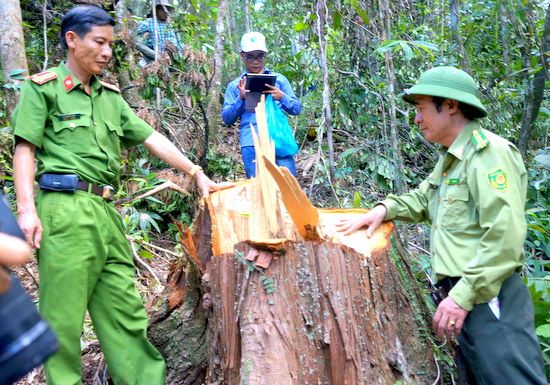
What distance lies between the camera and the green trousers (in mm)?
3199

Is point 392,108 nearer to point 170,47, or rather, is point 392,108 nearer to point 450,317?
point 450,317

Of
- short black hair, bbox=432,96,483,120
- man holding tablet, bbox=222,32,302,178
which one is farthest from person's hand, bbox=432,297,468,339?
man holding tablet, bbox=222,32,302,178

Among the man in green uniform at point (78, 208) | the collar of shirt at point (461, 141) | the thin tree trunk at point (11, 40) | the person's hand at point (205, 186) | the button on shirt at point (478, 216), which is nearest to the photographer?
the button on shirt at point (478, 216)

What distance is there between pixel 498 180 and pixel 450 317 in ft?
2.13

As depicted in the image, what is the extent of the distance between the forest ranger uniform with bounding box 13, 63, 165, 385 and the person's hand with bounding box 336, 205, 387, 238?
4.34 ft

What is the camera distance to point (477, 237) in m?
2.69

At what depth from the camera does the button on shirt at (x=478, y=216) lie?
2.51 meters

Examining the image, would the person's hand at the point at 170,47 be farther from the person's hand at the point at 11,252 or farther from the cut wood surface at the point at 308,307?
the person's hand at the point at 11,252

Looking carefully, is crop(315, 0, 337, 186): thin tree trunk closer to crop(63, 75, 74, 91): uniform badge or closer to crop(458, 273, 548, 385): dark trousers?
crop(63, 75, 74, 91): uniform badge

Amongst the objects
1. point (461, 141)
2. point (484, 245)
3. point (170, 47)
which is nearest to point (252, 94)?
point (170, 47)

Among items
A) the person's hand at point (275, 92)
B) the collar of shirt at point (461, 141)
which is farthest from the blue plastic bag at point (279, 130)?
the collar of shirt at point (461, 141)

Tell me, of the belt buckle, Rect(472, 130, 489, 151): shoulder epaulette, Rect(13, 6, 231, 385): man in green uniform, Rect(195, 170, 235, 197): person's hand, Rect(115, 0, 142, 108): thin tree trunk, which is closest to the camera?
Rect(472, 130, 489, 151): shoulder epaulette

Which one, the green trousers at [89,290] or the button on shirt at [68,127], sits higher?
the button on shirt at [68,127]

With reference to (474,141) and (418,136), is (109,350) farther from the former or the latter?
(418,136)
